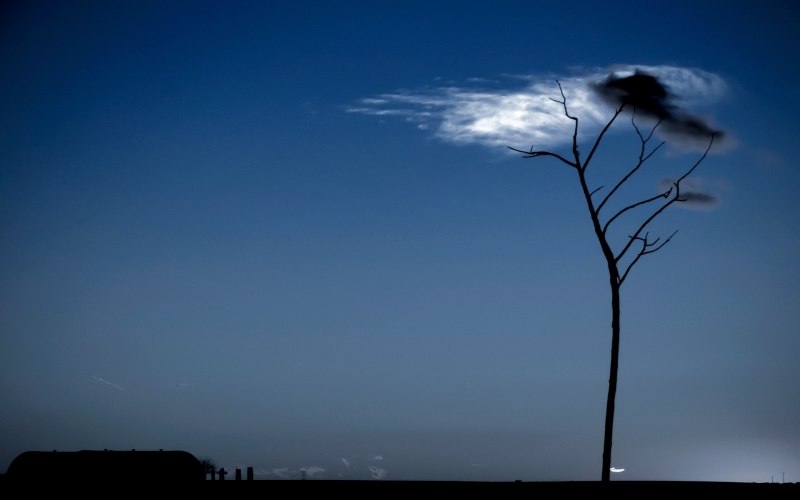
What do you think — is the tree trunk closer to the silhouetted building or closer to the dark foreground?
the dark foreground

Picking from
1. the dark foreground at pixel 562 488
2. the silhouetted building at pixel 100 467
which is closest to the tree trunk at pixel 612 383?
the dark foreground at pixel 562 488

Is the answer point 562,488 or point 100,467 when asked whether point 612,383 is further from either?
point 100,467

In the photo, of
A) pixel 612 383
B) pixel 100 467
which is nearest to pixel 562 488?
pixel 612 383

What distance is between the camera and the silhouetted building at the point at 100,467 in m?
41.3

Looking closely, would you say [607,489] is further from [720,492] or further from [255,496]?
[255,496]

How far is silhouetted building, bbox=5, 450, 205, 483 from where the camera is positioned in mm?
41281

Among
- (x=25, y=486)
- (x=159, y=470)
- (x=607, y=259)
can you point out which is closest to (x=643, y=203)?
(x=607, y=259)

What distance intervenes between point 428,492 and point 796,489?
12.7m

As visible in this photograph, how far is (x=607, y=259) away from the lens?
108ft

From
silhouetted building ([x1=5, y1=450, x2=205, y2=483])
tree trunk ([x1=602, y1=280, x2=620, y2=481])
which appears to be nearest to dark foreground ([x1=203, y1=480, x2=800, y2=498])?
tree trunk ([x1=602, y1=280, x2=620, y2=481])

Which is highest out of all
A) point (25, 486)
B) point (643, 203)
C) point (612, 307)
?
point (643, 203)

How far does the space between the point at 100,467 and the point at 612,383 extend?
84.7ft

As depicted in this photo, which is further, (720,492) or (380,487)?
(380,487)

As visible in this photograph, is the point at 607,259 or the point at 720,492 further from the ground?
the point at 607,259
